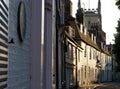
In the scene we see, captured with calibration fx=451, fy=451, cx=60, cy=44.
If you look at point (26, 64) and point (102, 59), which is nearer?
point (26, 64)

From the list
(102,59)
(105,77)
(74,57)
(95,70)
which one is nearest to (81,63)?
(74,57)

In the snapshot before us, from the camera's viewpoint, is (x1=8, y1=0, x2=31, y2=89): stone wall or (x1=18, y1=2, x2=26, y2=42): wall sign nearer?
(x1=8, y1=0, x2=31, y2=89): stone wall

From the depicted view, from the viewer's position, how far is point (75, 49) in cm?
4603

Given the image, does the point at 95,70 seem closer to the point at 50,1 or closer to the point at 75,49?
the point at 75,49

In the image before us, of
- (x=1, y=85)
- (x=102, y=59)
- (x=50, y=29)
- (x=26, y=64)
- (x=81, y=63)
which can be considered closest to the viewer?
(x=1, y=85)

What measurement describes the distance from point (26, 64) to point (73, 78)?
35829 millimetres

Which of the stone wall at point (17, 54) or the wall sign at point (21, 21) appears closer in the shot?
the stone wall at point (17, 54)

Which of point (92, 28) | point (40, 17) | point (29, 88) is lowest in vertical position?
point (29, 88)

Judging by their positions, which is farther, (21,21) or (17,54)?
(21,21)

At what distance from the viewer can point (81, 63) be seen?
177ft

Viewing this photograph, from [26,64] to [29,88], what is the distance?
25.2 inches

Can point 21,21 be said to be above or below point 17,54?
above

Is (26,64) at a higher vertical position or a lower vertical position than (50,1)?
lower

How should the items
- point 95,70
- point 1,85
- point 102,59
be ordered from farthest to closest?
point 102,59 < point 95,70 < point 1,85
